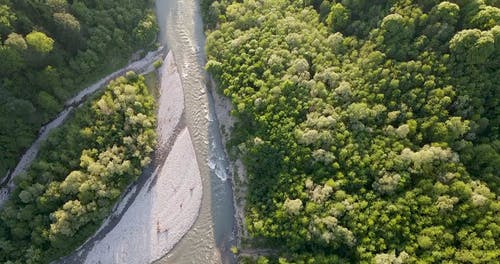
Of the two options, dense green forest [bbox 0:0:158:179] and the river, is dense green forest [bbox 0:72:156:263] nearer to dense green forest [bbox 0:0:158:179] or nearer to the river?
dense green forest [bbox 0:0:158:179]

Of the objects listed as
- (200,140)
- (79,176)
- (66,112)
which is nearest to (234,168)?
Result: (200,140)

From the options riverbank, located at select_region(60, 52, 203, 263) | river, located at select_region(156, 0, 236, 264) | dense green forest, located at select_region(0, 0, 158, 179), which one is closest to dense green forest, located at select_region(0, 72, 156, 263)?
riverbank, located at select_region(60, 52, 203, 263)

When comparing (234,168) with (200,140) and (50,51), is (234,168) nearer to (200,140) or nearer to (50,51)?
(200,140)

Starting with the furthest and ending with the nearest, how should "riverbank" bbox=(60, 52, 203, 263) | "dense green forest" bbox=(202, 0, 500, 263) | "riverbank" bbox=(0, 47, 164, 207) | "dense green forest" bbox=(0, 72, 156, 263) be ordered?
"riverbank" bbox=(0, 47, 164, 207)
"riverbank" bbox=(60, 52, 203, 263)
"dense green forest" bbox=(0, 72, 156, 263)
"dense green forest" bbox=(202, 0, 500, 263)

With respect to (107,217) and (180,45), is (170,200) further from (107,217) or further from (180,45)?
(180,45)

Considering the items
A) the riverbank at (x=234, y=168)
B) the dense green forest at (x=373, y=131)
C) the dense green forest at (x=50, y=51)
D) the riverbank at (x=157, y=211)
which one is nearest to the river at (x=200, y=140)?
the riverbank at (x=234, y=168)

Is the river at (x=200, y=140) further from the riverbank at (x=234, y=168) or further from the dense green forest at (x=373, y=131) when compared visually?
the dense green forest at (x=373, y=131)
